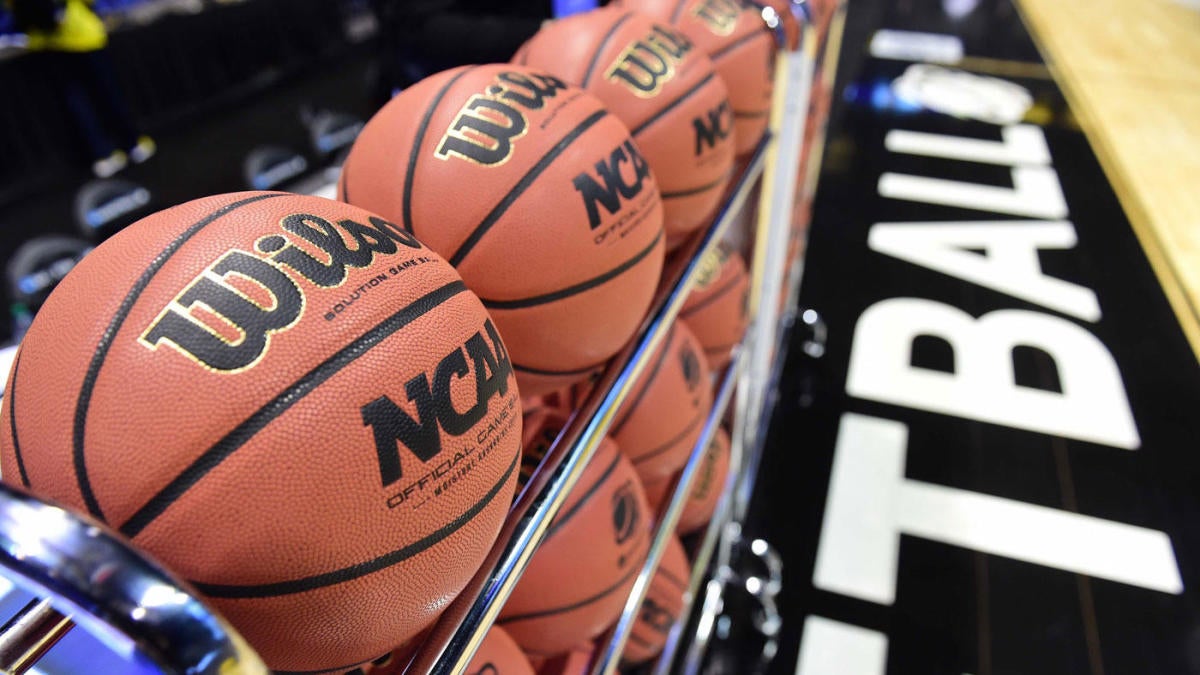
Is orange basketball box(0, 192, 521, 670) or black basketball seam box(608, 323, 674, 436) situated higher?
orange basketball box(0, 192, 521, 670)

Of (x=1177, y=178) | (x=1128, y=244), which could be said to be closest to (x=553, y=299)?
(x=1128, y=244)

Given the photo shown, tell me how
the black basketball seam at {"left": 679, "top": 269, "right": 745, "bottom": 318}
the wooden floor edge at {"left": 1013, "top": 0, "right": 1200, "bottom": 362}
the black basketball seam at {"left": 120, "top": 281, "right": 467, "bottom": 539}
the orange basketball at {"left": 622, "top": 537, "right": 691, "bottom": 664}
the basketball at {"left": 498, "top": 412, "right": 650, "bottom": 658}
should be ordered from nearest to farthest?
the black basketball seam at {"left": 120, "top": 281, "right": 467, "bottom": 539}, the basketball at {"left": 498, "top": 412, "right": 650, "bottom": 658}, the orange basketball at {"left": 622, "top": 537, "right": 691, "bottom": 664}, the black basketball seam at {"left": 679, "top": 269, "right": 745, "bottom": 318}, the wooden floor edge at {"left": 1013, "top": 0, "right": 1200, "bottom": 362}

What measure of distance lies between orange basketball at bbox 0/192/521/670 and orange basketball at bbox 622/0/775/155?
0.93 metres

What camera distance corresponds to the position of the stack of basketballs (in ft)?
1.47

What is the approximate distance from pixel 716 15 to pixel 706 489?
2.91ft

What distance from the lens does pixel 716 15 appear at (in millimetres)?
1323

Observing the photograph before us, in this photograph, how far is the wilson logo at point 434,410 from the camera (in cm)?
48

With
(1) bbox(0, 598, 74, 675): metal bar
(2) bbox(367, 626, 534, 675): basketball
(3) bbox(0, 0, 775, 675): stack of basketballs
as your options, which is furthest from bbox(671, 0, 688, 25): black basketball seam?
(1) bbox(0, 598, 74, 675): metal bar

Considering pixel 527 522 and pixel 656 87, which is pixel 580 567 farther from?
pixel 656 87

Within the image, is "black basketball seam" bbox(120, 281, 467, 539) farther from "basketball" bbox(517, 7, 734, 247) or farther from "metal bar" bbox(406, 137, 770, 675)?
A: "basketball" bbox(517, 7, 734, 247)

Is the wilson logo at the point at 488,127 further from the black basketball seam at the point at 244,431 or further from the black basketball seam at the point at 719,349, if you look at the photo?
the black basketball seam at the point at 719,349

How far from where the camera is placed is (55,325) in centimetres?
49

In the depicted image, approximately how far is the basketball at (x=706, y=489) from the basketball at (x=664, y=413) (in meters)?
0.22

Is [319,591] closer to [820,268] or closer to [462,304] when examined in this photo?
[462,304]
